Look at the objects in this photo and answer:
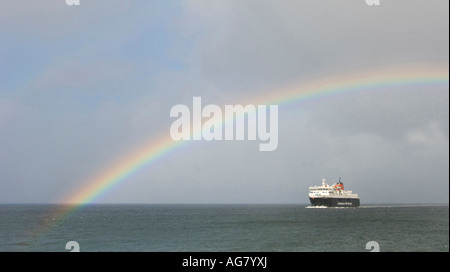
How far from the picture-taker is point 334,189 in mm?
150125

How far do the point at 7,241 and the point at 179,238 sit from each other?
80.3ft

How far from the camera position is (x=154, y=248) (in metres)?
49.8

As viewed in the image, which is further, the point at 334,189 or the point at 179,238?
the point at 334,189

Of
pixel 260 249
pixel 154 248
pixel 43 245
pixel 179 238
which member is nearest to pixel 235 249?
pixel 260 249

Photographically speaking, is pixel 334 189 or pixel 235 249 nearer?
pixel 235 249
